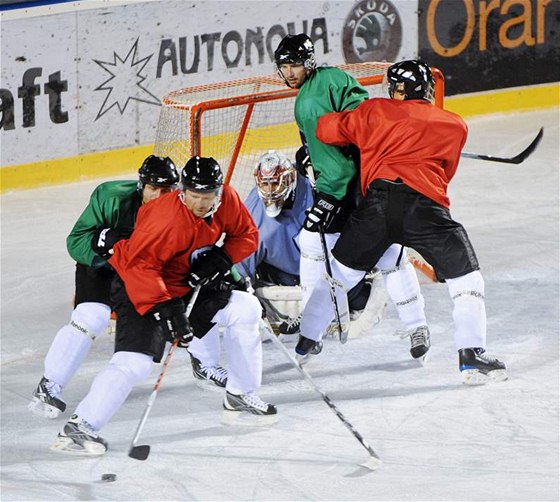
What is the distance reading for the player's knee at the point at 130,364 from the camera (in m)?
4.69

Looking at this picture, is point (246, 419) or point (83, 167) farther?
Result: point (83, 167)

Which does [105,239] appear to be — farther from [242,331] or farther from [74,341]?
[242,331]

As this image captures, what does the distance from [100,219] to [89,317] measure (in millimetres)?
338

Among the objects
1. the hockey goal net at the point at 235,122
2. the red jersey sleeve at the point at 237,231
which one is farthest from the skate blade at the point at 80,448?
the hockey goal net at the point at 235,122

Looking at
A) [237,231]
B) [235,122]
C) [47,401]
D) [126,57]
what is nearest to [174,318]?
[237,231]

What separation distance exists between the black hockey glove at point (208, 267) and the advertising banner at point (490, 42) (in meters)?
4.30

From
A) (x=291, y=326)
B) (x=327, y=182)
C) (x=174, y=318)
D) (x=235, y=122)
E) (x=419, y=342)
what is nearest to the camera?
(x=174, y=318)

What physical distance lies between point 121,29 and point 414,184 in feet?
10.2

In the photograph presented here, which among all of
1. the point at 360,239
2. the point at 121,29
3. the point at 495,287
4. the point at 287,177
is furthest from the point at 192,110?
the point at 121,29

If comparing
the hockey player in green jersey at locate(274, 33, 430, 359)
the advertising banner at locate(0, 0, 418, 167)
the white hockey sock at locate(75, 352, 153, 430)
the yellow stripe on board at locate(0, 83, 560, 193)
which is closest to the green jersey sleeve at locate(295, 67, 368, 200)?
the hockey player in green jersey at locate(274, 33, 430, 359)

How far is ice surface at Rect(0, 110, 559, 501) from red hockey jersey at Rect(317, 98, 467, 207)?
73cm

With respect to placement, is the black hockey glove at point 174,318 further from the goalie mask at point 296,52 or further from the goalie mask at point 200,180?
the goalie mask at point 296,52

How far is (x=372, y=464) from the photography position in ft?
15.4

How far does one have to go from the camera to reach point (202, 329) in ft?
16.1
